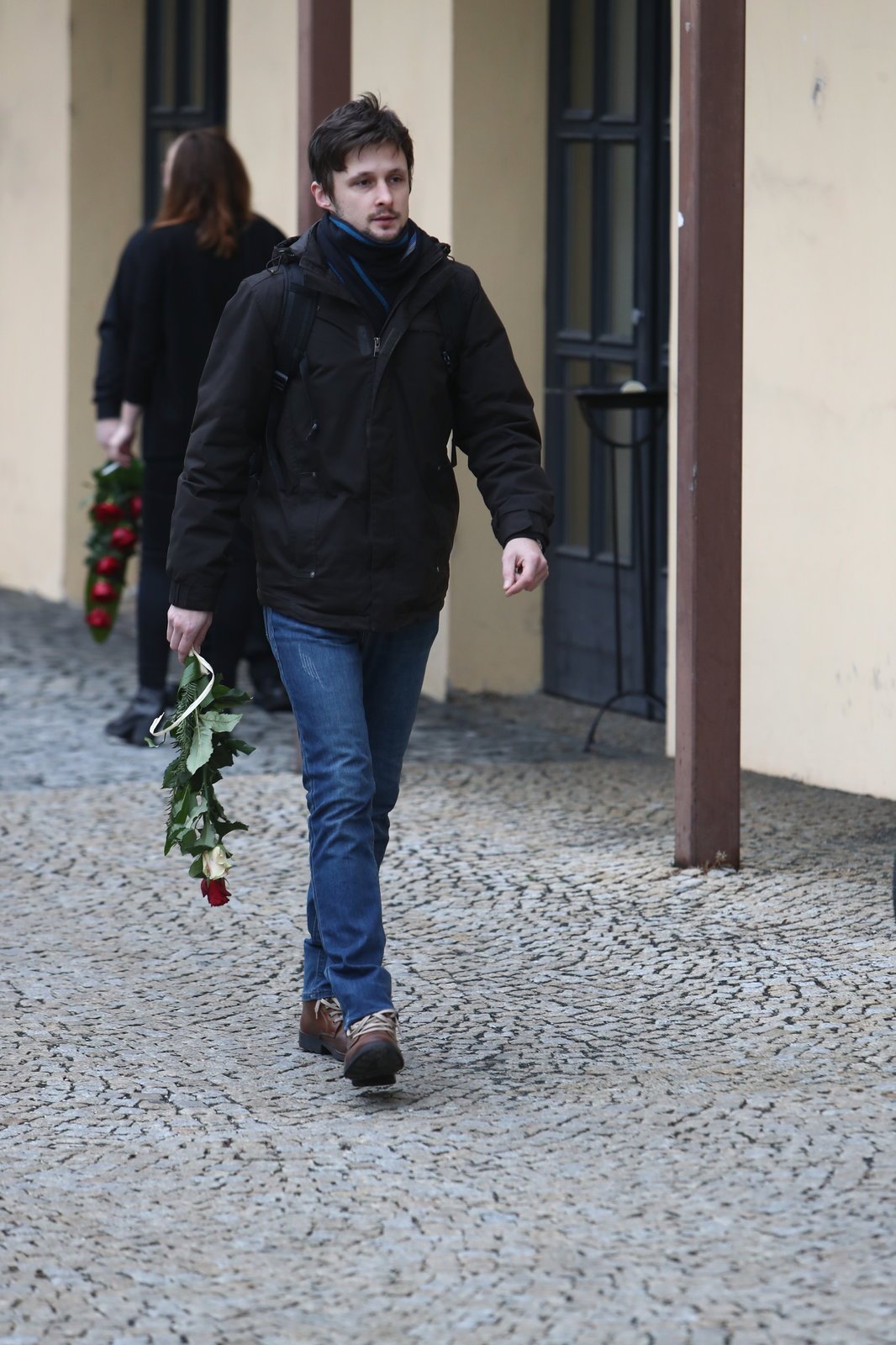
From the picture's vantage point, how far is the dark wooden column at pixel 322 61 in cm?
716

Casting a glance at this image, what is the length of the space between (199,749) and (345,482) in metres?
0.61

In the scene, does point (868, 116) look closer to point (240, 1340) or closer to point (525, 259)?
point (525, 259)

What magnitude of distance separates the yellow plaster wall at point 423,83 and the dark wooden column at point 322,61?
1.22 meters

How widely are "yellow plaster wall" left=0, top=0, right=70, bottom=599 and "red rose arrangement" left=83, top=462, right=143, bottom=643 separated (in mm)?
2554

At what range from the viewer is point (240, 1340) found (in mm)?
3537

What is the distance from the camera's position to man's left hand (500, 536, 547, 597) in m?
4.57

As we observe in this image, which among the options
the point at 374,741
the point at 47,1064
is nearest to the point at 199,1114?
the point at 47,1064

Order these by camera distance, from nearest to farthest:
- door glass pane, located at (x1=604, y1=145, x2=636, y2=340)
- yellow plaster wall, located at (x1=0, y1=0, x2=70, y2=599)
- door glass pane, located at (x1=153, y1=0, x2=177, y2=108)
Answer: door glass pane, located at (x1=604, y1=145, x2=636, y2=340) < door glass pane, located at (x1=153, y1=0, x2=177, y2=108) < yellow plaster wall, located at (x1=0, y1=0, x2=70, y2=599)

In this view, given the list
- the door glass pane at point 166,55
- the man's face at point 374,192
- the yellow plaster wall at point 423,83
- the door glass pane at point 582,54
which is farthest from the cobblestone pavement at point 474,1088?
the door glass pane at point 166,55

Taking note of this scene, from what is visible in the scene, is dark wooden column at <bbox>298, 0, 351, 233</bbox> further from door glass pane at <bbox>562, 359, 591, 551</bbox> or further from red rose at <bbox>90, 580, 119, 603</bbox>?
red rose at <bbox>90, 580, 119, 603</bbox>

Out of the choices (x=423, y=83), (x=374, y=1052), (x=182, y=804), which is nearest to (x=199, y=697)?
(x=182, y=804)

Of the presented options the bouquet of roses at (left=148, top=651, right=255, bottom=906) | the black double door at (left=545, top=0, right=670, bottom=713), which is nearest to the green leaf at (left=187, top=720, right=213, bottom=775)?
the bouquet of roses at (left=148, top=651, right=255, bottom=906)

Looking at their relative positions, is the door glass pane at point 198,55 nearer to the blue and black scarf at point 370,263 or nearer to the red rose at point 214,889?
the blue and black scarf at point 370,263

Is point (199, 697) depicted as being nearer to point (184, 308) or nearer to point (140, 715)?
point (184, 308)
